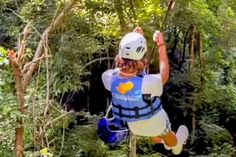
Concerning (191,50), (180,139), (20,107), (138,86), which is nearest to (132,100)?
(138,86)

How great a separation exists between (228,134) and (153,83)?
73.5 inches

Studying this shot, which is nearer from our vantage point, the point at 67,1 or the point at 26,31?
the point at 26,31

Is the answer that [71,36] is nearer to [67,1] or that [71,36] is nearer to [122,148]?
[67,1]

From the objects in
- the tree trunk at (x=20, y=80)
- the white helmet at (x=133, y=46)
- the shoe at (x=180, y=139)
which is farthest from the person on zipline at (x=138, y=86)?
the tree trunk at (x=20, y=80)

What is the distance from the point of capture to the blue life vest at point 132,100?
2.40 metres

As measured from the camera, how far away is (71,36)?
301 centimetres

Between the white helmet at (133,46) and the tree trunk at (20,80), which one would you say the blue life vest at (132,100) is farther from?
the tree trunk at (20,80)

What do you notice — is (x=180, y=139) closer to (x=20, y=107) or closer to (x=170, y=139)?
(x=170, y=139)

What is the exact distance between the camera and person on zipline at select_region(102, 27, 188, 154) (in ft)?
7.75

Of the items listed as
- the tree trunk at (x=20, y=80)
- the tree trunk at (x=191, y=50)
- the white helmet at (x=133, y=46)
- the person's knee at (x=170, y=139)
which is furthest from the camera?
the tree trunk at (x=191, y=50)

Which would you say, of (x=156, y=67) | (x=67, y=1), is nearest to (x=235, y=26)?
(x=156, y=67)

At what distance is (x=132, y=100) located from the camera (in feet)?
7.95

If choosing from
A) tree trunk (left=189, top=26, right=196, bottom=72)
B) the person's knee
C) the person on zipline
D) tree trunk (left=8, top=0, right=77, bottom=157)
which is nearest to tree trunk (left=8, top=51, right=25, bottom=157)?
tree trunk (left=8, top=0, right=77, bottom=157)

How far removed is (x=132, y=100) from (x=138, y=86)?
0.08 metres
